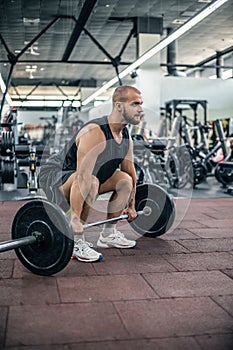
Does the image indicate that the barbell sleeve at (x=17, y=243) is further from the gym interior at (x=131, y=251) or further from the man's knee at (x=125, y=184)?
the man's knee at (x=125, y=184)

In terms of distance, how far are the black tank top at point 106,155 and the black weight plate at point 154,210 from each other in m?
0.41

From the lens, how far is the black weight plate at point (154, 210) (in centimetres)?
294

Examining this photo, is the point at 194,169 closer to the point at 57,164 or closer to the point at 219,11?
the point at 219,11

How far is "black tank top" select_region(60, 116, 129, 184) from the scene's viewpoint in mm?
2477

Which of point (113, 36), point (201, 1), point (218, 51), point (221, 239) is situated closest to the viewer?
point (221, 239)

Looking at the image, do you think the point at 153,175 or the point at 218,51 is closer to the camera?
the point at 153,175

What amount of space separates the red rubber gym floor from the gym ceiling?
444 centimetres

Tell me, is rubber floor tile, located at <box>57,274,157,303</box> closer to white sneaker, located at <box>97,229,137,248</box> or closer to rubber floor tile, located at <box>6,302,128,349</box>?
rubber floor tile, located at <box>6,302,128,349</box>

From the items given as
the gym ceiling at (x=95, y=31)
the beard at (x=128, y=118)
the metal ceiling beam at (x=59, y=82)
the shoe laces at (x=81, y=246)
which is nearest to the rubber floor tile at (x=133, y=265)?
the shoe laces at (x=81, y=246)

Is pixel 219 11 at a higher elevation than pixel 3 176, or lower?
higher

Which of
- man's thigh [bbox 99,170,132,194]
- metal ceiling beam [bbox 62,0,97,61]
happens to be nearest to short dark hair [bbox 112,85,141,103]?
man's thigh [bbox 99,170,132,194]

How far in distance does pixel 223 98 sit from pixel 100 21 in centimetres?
261

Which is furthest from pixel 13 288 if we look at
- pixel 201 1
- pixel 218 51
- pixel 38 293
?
pixel 218 51

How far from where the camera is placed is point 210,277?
7.16 ft
